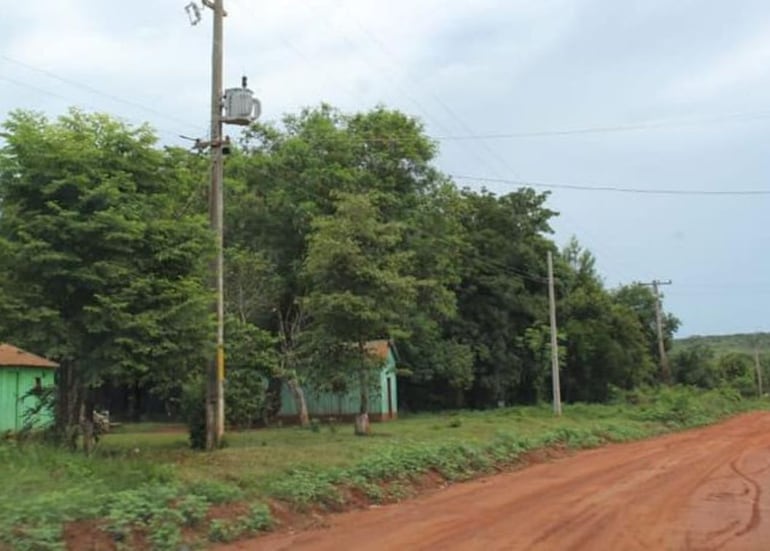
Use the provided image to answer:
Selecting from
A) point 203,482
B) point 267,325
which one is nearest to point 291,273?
point 267,325

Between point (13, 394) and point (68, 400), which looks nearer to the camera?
point (68, 400)

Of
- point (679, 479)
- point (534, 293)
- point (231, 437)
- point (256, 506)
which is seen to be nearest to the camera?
point (256, 506)

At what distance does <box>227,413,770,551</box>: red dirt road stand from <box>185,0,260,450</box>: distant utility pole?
5.77m

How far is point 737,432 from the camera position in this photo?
35.0 meters

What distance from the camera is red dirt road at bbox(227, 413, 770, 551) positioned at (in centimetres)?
1036

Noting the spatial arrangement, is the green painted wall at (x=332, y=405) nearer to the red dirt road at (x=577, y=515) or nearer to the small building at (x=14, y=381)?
the small building at (x=14, y=381)

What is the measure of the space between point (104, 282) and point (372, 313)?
35.9 feet

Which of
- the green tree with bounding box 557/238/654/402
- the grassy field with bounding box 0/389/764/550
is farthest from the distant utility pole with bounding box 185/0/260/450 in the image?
the green tree with bounding box 557/238/654/402

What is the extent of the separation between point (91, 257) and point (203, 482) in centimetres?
543

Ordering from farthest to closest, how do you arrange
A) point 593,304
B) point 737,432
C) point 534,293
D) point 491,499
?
point 593,304, point 534,293, point 737,432, point 491,499

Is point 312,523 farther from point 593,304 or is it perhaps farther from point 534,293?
point 593,304

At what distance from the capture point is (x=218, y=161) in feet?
65.0

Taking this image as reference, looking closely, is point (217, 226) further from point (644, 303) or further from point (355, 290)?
point (644, 303)

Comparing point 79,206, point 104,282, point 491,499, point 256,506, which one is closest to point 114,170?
point 79,206
